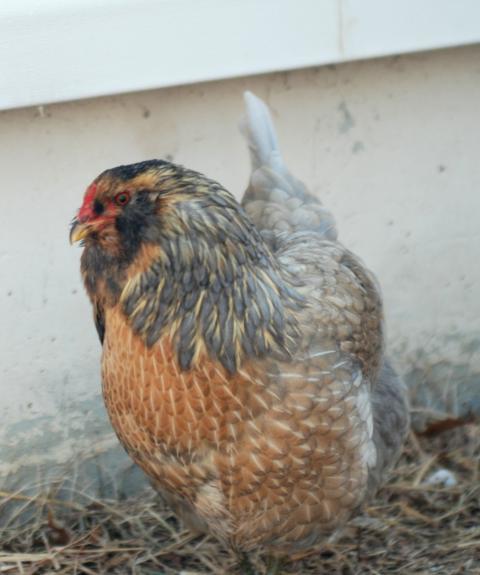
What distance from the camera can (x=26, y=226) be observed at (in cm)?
373

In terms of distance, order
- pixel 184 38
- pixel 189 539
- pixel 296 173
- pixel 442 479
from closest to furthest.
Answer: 1. pixel 184 38
2. pixel 189 539
3. pixel 296 173
4. pixel 442 479

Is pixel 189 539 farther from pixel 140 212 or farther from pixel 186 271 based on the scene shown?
pixel 140 212

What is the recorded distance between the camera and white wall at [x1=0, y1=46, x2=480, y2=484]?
3.73m

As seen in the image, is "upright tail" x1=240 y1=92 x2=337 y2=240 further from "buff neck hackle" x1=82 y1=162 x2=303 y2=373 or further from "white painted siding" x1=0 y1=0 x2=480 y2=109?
"buff neck hackle" x1=82 y1=162 x2=303 y2=373

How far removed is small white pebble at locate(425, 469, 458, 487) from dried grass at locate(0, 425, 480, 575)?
0.02 m

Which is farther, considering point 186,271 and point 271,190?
point 271,190

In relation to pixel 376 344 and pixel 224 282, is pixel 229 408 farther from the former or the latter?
pixel 376 344

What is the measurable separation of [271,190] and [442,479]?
53.2 inches

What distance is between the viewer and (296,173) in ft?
13.4

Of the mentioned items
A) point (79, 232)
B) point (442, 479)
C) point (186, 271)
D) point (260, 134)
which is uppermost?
point (260, 134)

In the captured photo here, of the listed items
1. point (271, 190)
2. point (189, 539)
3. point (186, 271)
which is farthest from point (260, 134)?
point (189, 539)

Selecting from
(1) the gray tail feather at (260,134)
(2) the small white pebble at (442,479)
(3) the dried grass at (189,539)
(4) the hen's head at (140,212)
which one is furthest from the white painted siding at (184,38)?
(2) the small white pebble at (442,479)

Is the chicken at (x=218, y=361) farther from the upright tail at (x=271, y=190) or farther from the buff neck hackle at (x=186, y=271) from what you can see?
the upright tail at (x=271, y=190)

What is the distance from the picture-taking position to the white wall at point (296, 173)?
373cm
